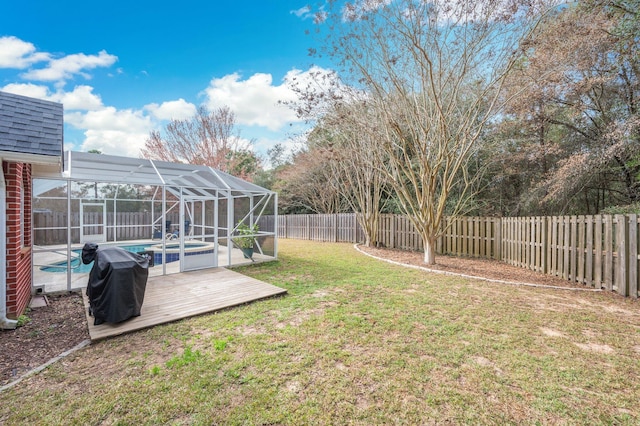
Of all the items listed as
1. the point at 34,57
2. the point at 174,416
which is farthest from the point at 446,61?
the point at 34,57

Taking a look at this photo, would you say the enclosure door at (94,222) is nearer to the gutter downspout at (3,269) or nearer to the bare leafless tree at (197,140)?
the bare leafless tree at (197,140)

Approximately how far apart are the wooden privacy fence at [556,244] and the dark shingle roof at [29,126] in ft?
30.0

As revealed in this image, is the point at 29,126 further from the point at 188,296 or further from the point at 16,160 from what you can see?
the point at 188,296

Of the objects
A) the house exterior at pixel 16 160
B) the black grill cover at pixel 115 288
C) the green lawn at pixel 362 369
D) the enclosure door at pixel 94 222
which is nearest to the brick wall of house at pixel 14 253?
the house exterior at pixel 16 160

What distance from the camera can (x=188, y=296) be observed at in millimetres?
4973

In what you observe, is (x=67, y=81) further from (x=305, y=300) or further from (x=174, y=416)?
(x=174, y=416)

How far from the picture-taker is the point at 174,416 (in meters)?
2.06

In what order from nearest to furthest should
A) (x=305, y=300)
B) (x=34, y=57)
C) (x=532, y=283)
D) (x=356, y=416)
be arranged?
(x=356, y=416) → (x=305, y=300) → (x=532, y=283) → (x=34, y=57)

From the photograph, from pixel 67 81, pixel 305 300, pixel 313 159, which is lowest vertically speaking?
pixel 305 300

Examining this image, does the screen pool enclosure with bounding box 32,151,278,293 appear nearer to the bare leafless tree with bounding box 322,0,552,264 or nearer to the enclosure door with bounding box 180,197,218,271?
the enclosure door with bounding box 180,197,218,271

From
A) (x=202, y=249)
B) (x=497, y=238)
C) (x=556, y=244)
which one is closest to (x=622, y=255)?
(x=556, y=244)

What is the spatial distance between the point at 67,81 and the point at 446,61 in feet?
41.4

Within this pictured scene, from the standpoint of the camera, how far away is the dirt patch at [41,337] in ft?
9.46

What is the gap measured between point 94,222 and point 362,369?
13621 millimetres
